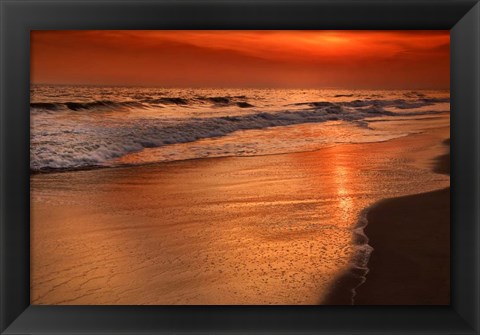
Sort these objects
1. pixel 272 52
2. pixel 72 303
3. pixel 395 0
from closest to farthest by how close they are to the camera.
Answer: pixel 395 0
pixel 72 303
pixel 272 52

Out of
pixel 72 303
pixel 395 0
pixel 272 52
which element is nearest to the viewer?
pixel 395 0

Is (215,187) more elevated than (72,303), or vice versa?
(215,187)

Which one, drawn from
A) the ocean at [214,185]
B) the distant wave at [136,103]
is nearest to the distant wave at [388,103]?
the ocean at [214,185]

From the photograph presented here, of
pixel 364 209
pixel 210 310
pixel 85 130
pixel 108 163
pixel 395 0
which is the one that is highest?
pixel 395 0

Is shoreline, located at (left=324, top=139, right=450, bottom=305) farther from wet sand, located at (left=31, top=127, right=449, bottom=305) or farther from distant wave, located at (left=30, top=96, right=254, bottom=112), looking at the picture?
distant wave, located at (left=30, top=96, right=254, bottom=112)

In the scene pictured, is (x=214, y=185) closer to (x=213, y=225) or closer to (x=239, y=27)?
(x=213, y=225)

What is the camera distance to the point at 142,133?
1.89 meters

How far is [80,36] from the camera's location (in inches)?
72.7

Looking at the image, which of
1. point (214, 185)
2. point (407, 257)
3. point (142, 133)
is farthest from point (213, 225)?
point (407, 257)

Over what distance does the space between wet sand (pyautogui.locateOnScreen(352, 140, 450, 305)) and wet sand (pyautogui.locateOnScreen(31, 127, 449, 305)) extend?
4 centimetres

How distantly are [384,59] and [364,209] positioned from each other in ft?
1.84
